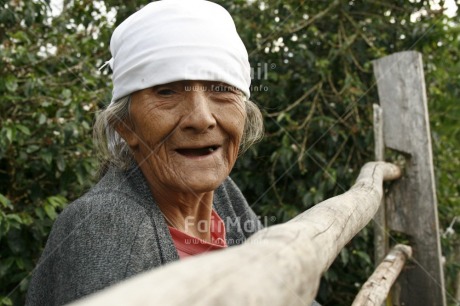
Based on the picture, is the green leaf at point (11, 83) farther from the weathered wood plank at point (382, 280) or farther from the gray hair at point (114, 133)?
the weathered wood plank at point (382, 280)

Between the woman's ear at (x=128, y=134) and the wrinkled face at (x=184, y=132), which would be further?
the woman's ear at (x=128, y=134)

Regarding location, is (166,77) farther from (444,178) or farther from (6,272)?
(444,178)

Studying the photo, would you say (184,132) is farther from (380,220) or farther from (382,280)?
(380,220)

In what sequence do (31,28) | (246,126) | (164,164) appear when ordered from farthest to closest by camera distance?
(31,28), (246,126), (164,164)

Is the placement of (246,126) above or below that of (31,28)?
below

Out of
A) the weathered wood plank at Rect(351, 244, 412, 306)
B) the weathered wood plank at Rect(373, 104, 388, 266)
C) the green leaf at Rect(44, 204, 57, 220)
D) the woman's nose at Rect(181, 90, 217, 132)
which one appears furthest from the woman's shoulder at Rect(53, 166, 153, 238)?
the weathered wood plank at Rect(373, 104, 388, 266)

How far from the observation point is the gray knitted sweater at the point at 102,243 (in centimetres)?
137

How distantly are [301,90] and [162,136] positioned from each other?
2784mm

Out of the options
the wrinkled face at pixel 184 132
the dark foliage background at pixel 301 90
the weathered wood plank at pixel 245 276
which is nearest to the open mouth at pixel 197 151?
the wrinkled face at pixel 184 132

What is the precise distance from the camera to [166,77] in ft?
5.33

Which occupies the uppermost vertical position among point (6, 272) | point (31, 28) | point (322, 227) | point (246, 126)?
point (31, 28)

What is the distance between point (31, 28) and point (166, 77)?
2154 millimetres

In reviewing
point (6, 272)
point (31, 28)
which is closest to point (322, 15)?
point (31, 28)

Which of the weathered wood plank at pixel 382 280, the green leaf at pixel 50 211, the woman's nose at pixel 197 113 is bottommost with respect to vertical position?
the weathered wood plank at pixel 382 280
